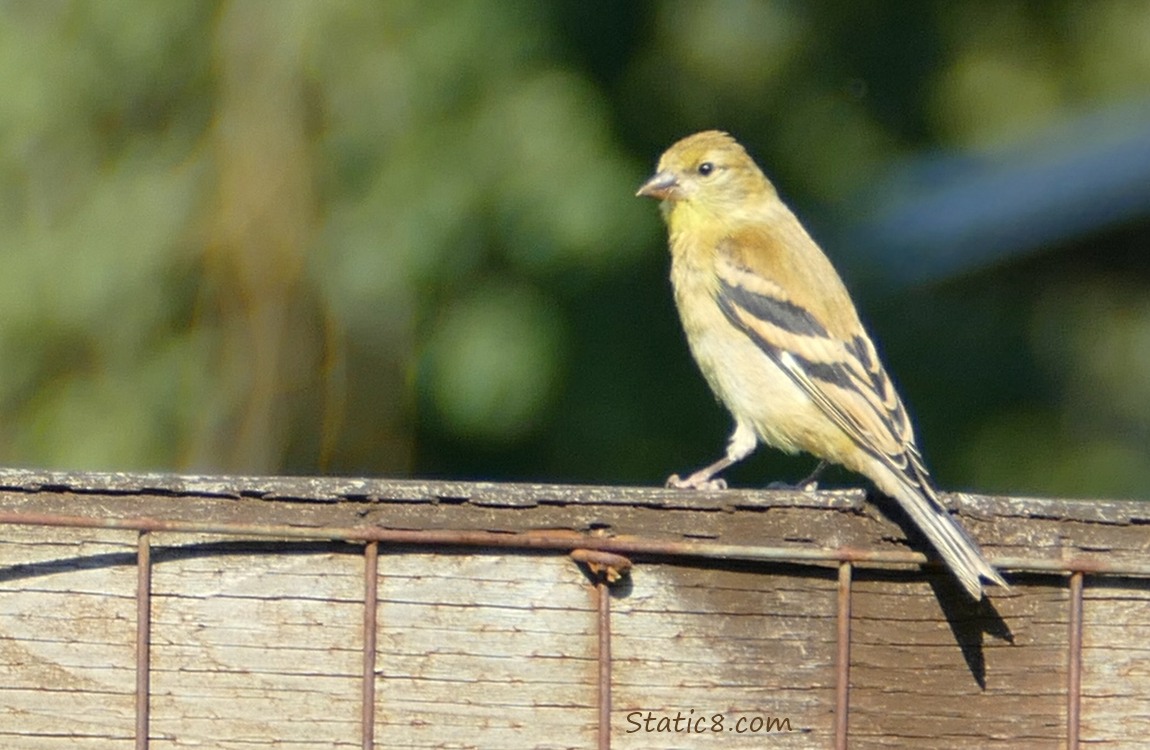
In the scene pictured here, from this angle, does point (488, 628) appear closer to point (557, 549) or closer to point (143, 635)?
point (557, 549)

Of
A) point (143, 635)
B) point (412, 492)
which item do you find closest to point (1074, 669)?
point (412, 492)

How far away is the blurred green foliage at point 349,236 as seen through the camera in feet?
20.6

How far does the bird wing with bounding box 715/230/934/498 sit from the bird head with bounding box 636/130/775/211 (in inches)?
13.8

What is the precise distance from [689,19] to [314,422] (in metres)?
2.37

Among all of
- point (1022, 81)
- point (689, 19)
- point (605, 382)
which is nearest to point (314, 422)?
point (605, 382)

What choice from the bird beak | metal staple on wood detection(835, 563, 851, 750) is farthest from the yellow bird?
metal staple on wood detection(835, 563, 851, 750)

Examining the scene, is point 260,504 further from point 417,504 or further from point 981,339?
point 981,339

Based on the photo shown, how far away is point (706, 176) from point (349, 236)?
6.10 ft

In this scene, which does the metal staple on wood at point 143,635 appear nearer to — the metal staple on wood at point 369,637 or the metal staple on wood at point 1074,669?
the metal staple on wood at point 369,637

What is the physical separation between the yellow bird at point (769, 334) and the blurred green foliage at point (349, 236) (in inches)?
52.2

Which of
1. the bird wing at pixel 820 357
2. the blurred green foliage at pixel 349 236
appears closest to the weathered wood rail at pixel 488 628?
the bird wing at pixel 820 357

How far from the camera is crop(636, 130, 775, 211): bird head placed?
5.03 metres

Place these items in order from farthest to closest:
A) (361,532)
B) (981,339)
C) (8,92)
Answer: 1. (981,339)
2. (8,92)
3. (361,532)

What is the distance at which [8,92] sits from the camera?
20.7 ft
